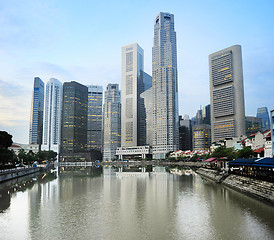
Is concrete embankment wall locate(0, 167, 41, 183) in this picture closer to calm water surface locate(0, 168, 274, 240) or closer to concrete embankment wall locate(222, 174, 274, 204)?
calm water surface locate(0, 168, 274, 240)

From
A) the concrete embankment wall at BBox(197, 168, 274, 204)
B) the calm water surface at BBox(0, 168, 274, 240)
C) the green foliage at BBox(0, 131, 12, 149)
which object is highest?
the green foliage at BBox(0, 131, 12, 149)

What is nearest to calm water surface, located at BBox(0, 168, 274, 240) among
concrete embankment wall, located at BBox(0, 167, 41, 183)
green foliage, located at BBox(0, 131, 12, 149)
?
concrete embankment wall, located at BBox(0, 167, 41, 183)

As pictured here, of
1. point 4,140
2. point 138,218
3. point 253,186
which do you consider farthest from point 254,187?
point 4,140

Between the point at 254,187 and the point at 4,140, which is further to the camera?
the point at 4,140

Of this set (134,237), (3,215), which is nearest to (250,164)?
(134,237)

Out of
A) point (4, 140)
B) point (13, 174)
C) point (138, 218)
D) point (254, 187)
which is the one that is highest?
point (4, 140)

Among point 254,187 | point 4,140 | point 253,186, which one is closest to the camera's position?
point 254,187

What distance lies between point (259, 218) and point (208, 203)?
10342 millimetres

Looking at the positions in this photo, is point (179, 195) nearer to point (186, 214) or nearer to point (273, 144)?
point (186, 214)

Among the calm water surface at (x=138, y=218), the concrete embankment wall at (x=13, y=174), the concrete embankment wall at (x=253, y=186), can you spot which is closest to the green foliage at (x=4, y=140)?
the concrete embankment wall at (x=13, y=174)

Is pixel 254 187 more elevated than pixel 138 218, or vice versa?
pixel 254 187

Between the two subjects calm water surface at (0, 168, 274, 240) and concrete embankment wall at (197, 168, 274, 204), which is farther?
concrete embankment wall at (197, 168, 274, 204)

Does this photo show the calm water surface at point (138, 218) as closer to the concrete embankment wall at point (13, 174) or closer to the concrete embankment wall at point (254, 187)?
the concrete embankment wall at point (254, 187)

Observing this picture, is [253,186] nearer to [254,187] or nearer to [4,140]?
[254,187]
